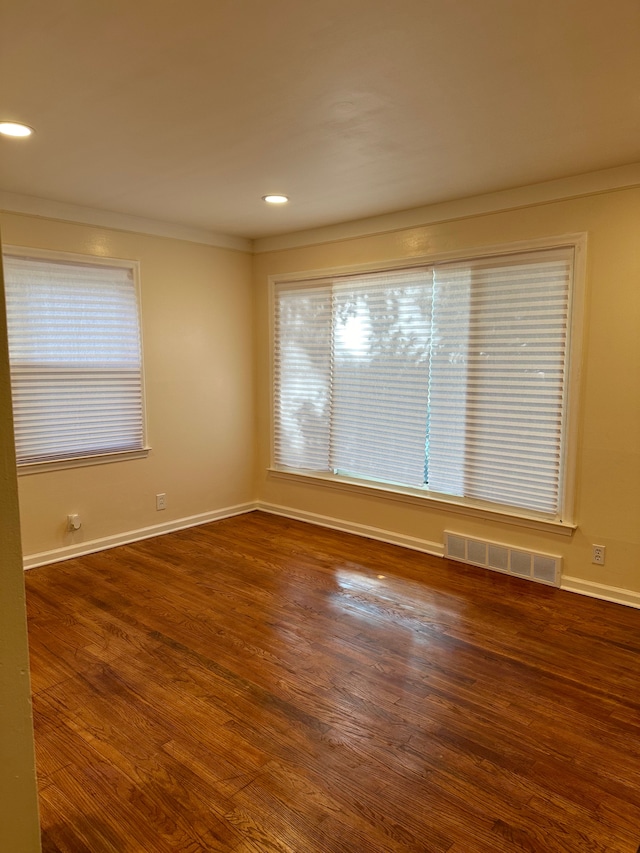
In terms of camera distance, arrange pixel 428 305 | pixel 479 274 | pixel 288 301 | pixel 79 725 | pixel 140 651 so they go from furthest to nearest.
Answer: pixel 288 301 → pixel 428 305 → pixel 479 274 → pixel 140 651 → pixel 79 725

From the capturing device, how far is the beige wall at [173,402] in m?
4.04

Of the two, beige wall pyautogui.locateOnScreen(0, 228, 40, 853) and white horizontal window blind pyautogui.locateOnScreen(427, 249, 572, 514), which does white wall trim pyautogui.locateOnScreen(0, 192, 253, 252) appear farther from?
beige wall pyautogui.locateOnScreen(0, 228, 40, 853)

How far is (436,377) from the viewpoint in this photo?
4121 millimetres

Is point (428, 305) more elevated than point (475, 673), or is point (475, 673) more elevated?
point (428, 305)

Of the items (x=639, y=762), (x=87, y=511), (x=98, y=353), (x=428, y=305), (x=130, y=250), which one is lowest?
(x=639, y=762)

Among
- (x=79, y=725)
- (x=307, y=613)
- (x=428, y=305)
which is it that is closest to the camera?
(x=79, y=725)

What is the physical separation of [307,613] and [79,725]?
138cm

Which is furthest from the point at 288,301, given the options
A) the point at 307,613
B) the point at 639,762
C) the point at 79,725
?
the point at 639,762

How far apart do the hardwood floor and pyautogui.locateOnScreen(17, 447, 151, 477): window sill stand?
738 mm

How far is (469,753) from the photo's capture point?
2.13 meters

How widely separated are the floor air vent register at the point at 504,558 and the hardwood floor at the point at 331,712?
109 mm

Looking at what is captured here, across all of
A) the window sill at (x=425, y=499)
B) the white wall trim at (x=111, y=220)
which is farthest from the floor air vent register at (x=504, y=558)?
the white wall trim at (x=111, y=220)

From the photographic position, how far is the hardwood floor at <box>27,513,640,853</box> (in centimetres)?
180

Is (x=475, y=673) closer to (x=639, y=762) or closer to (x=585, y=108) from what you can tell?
(x=639, y=762)
